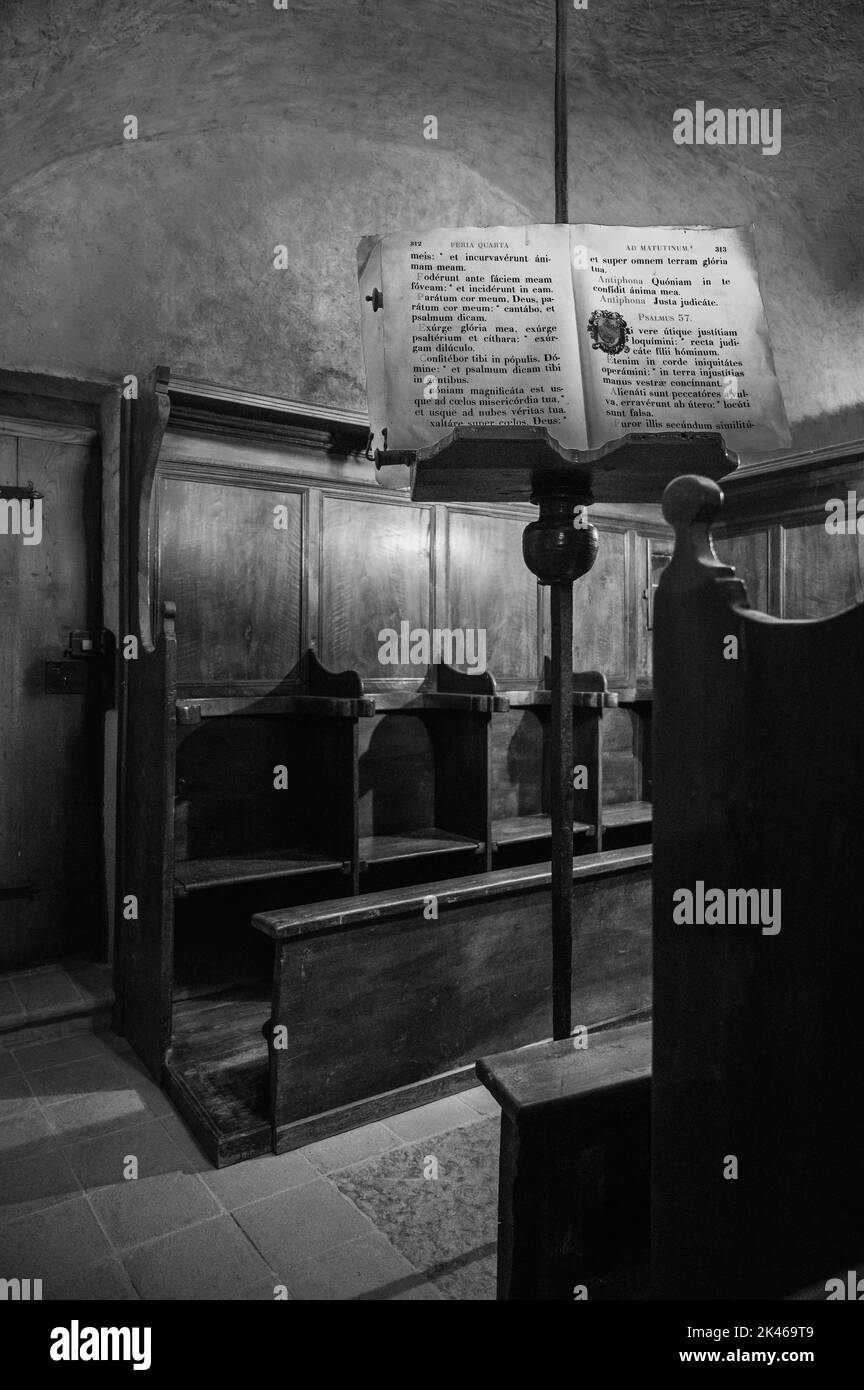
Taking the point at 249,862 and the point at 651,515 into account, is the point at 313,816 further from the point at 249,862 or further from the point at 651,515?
the point at 651,515

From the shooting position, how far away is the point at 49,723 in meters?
3.09

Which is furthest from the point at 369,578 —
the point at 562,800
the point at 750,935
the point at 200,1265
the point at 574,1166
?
the point at 750,935

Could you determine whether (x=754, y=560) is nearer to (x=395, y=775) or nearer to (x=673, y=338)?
(x=395, y=775)

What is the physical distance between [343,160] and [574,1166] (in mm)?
3633

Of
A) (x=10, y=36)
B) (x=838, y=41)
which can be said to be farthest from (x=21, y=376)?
(x=838, y=41)

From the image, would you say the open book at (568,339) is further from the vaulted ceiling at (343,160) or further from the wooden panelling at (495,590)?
the wooden panelling at (495,590)

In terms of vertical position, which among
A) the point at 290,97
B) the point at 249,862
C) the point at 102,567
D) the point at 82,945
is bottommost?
the point at 82,945

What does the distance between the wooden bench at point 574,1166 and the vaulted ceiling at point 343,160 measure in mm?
2622

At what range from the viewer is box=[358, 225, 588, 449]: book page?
135 centimetres

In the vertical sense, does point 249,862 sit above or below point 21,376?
below

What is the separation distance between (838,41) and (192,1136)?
3529 millimetres

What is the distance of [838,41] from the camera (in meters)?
2.38

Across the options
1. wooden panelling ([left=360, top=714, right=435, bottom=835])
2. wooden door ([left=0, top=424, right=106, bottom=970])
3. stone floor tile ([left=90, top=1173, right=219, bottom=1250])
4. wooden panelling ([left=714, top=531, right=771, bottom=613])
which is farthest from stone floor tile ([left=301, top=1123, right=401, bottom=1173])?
wooden panelling ([left=714, top=531, right=771, bottom=613])

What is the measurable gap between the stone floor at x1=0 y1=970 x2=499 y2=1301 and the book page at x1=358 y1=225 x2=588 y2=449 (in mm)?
1610
